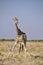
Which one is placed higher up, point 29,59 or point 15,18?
point 15,18

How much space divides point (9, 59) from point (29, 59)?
114 cm

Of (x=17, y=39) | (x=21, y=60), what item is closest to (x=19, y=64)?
(x=21, y=60)

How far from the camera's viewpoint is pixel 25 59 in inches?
715

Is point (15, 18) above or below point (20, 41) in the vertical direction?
above

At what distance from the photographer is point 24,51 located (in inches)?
760

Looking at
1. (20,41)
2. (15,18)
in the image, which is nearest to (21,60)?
(20,41)

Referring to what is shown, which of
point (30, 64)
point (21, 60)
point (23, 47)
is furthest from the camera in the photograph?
point (23, 47)

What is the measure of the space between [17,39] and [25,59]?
140cm

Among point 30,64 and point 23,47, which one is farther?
point 23,47

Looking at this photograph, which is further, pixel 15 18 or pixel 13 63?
pixel 15 18

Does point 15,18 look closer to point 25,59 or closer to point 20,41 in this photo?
point 20,41

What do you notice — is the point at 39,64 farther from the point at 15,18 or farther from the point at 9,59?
the point at 15,18

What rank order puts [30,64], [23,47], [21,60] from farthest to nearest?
[23,47]
[21,60]
[30,64]

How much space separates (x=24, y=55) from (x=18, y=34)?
150 centimetres
